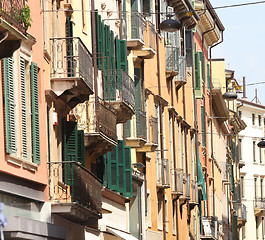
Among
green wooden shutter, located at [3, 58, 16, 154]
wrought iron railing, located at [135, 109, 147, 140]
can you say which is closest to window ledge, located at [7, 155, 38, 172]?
green wooden shutter, located at [3, 58, 16, 154]

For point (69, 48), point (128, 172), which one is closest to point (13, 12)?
point (69, 48)

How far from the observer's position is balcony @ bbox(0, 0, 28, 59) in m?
15.1

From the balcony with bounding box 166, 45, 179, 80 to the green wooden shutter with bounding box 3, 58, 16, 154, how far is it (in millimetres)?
20322

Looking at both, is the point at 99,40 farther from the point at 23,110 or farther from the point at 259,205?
the point at 259,205

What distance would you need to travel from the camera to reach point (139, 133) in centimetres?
3184

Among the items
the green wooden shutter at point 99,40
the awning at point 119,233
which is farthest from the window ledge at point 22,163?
the awning at point 119,233

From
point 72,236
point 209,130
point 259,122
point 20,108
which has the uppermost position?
point 259,122

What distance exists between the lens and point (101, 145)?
25.7 metres

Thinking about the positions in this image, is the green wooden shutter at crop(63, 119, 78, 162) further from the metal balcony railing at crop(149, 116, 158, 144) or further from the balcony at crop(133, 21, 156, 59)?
the metal balcony railing at crop(149, 116, 158, 144)

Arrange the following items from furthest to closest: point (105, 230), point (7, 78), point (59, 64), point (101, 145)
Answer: point (105, 230) → point (101, 145) → point (59, 64) → point (7, 78)

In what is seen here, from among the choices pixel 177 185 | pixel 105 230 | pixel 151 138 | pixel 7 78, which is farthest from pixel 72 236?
pixel 177 185

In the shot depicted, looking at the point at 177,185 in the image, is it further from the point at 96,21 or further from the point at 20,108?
the point at 20,108

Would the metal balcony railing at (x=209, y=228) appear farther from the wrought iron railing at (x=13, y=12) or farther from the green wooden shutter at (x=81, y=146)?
the wrought iron railing at (x=13, y=12)

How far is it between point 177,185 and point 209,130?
16567mm
